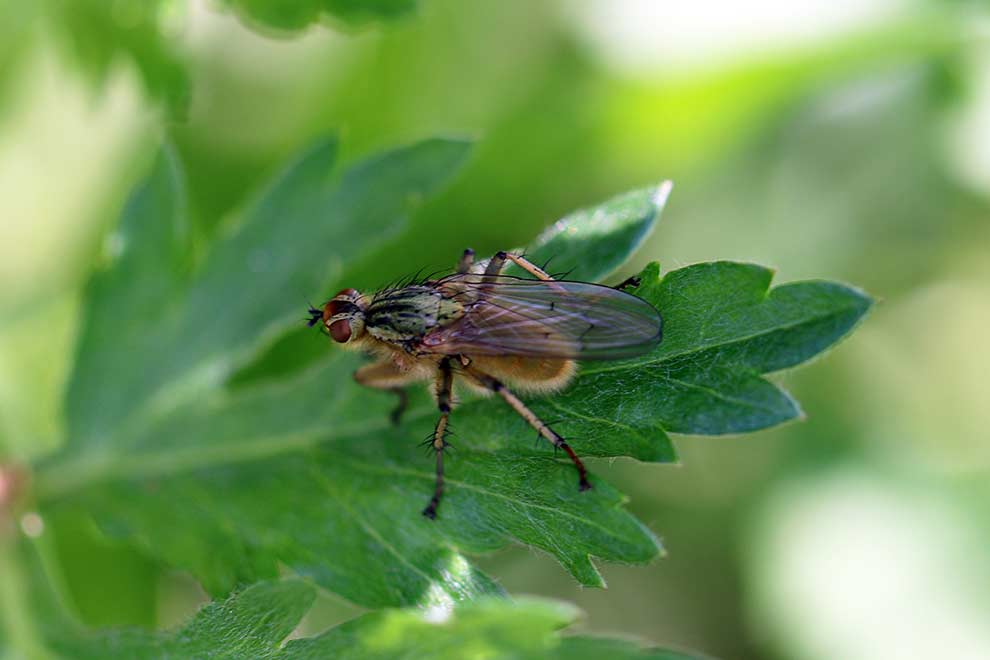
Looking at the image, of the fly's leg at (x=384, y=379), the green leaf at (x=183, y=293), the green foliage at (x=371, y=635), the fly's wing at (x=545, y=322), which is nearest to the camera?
the green foliage at (x=371, y=635)

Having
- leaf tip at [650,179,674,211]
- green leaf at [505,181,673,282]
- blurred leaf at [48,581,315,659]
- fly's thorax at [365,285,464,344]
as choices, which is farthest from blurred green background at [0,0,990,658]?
leaf tip at [650,179,674,211]

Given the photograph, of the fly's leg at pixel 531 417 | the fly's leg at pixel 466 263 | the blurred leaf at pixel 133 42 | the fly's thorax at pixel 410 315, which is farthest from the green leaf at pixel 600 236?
the blurred leaf at pixel 133 42

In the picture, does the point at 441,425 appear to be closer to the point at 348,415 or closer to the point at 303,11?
the point at 348,415

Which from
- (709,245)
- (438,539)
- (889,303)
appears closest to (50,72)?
(709,245)

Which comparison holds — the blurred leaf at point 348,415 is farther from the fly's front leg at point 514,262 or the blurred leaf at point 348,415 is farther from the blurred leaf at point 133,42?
the blurred leaf at point 133,42

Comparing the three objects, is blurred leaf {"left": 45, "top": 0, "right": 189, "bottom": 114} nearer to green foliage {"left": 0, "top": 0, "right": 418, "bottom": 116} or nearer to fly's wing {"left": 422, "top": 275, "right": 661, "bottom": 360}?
green foliage {"left": 0, "top": 0, "right": 418, "bottom": 116}

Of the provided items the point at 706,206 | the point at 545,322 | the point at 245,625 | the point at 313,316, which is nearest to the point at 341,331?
the point at 313,316
